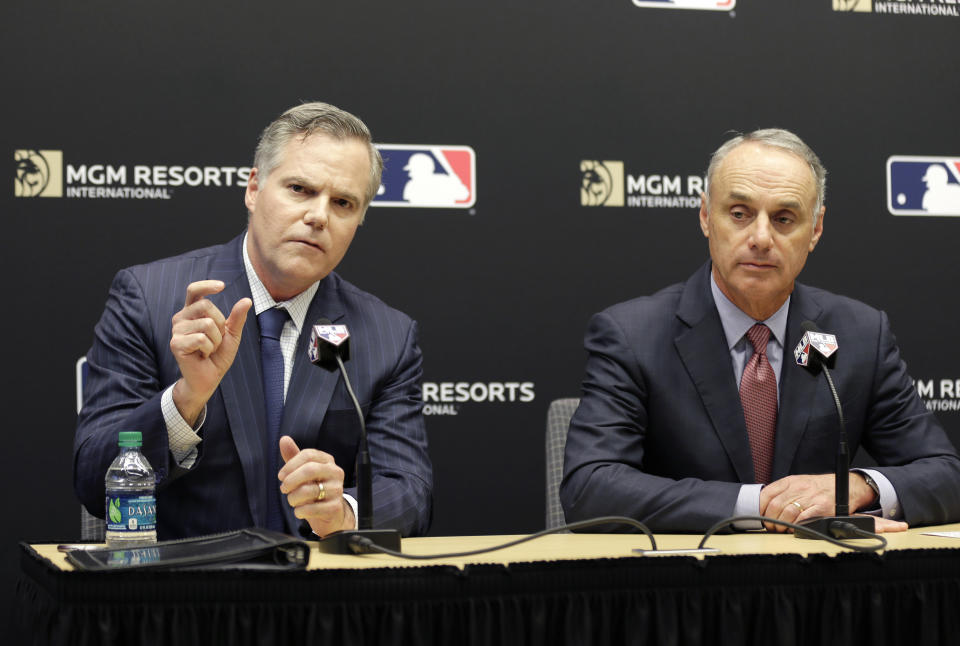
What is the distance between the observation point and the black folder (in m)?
1.55

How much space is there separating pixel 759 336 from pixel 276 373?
4.08ft

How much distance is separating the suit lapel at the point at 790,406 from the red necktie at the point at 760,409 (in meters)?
0.02

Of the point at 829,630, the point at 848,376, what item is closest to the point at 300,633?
the point at 829,630

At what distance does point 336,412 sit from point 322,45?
139 cm

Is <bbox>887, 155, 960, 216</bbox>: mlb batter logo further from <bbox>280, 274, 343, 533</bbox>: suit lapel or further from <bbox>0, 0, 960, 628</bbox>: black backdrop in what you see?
<bbox>280, 274, 343, 533</bbox>: suit lapel

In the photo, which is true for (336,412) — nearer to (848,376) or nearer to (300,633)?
(300,633)

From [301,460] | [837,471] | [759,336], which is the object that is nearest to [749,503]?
[837,471]

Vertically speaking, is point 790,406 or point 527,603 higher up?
point 790,406

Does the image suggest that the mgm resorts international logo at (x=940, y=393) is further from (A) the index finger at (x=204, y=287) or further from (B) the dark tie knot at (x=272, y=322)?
(A) the index finger at (x=204, y=287)

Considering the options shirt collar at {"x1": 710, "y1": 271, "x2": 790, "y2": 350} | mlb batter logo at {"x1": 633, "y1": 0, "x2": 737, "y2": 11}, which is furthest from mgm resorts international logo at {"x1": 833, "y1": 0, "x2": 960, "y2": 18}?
shirt collar at {"x1": 710, "y1": 271, "x2": 790, "y2": 350}

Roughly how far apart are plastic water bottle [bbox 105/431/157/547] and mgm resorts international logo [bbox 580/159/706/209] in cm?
184

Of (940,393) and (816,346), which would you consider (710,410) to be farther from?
(940,393)

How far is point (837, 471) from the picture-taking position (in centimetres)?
206

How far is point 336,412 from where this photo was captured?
8.13 feet
